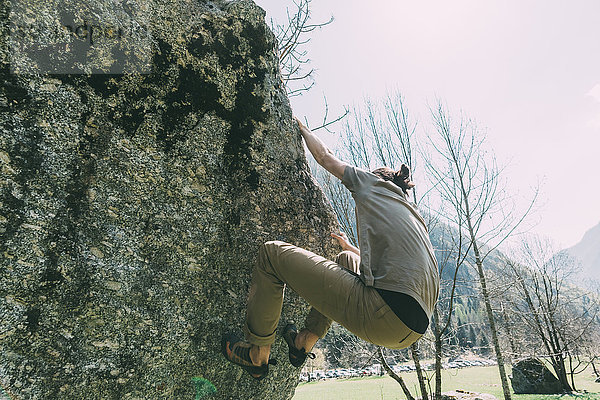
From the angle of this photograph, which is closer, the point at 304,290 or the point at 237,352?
the point at 304,290

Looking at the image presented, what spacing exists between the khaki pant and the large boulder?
17006 millimetres

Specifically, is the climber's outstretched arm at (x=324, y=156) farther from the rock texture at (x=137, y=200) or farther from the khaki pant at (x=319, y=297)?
the khaki pant at (x=319, y=297)

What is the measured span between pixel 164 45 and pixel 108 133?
3.00ft

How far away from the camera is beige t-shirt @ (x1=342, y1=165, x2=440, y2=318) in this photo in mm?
2070

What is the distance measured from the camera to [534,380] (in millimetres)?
14594

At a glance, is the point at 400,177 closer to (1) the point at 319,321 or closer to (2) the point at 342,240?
(2) the point at 342,240

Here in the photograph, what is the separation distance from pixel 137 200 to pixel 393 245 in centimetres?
178

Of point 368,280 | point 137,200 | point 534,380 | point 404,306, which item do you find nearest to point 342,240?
point 368,280

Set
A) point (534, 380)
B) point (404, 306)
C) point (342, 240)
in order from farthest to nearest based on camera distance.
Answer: point (534, 380), point (342, 240), point (404, 306)

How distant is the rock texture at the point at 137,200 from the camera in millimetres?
1822

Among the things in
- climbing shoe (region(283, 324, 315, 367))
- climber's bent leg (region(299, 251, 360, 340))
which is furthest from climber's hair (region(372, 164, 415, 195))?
climbing shoe (region(283, 324, 315, 367))

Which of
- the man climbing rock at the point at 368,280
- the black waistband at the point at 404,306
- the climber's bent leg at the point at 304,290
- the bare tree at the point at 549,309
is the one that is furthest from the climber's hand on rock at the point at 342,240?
the bare tree at the point at 549,309

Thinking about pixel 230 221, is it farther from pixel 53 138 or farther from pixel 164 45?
pixel 164 45

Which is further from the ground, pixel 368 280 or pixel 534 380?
pixel 368 280
